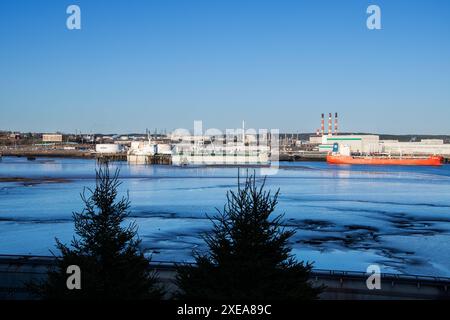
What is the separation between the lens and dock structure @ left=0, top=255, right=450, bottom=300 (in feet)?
26.5

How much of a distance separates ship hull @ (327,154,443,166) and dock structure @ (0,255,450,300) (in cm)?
7466

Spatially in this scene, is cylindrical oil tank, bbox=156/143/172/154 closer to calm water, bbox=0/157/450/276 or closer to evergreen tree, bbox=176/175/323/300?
calm water, bbox=0/157/450/276

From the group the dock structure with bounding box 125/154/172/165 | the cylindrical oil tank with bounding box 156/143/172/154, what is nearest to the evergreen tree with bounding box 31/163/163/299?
the dock structure with bounding box 125/154/172/165

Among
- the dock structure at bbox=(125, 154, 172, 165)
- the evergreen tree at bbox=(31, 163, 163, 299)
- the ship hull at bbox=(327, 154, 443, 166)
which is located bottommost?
the ship hull at bbox=(327, 154, 443, 166)

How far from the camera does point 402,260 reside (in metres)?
13.8

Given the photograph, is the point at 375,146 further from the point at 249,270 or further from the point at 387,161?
the point at 249,270

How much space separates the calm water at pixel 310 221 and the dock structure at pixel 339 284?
2036 millimetres

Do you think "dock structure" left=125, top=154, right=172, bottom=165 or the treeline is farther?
"dock structure" left=125, top=154, right=172, bottom=165

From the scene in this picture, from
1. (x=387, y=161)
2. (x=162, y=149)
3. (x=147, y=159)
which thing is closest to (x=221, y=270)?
(x=147, y=159)

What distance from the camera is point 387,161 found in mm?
81562

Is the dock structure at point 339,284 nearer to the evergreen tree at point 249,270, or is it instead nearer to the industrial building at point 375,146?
the evergreen tree at point 249,270

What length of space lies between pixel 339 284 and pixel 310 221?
1300 centimetres

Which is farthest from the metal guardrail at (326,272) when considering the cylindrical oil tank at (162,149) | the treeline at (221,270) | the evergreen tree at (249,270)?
the cylindrical oil tank at (162,149)
